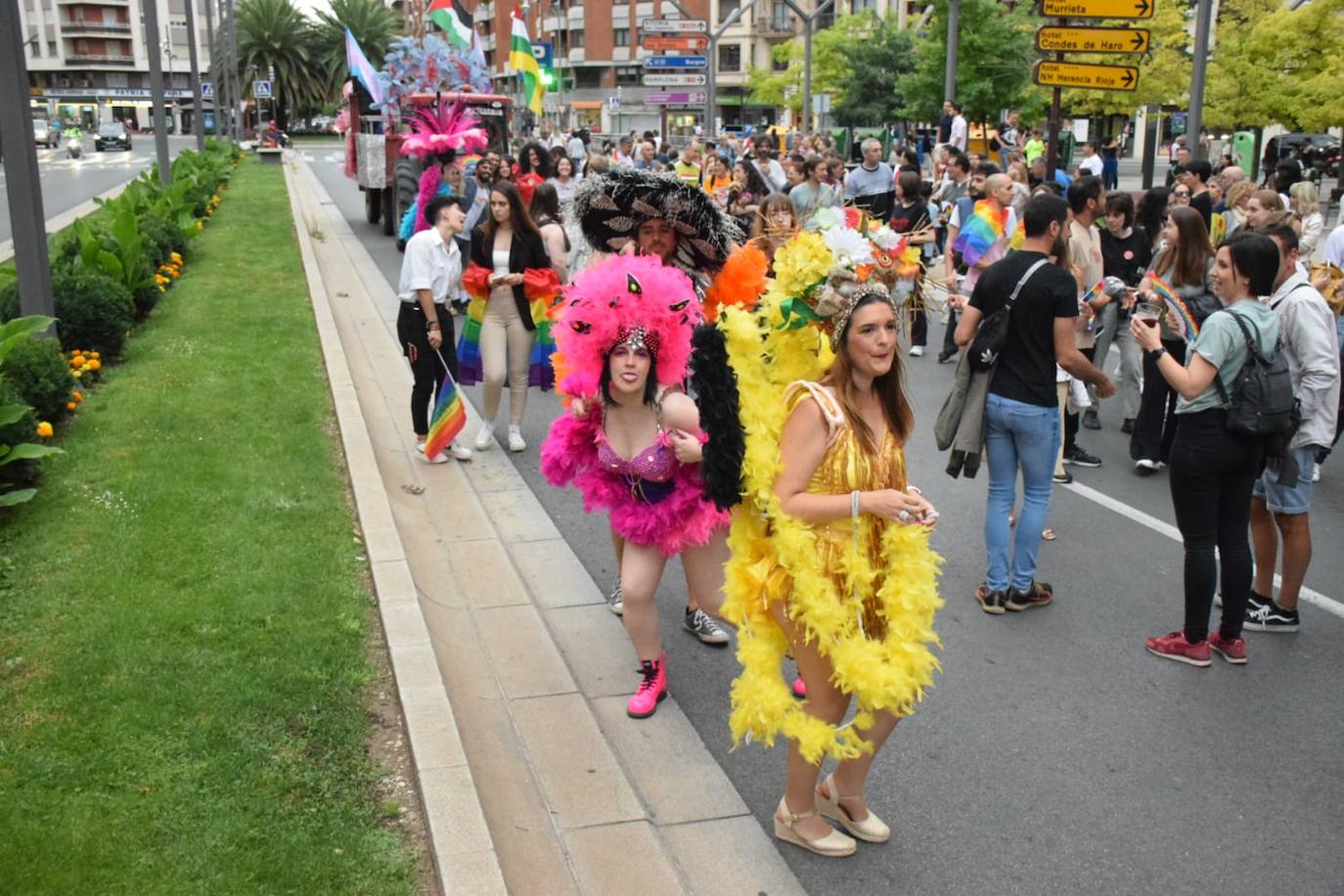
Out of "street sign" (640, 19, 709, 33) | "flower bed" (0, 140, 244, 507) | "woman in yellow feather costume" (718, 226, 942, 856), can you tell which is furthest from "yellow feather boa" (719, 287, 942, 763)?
"street sign" (640, 19, 709, 33)

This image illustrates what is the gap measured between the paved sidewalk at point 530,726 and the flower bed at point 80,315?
189 centimetres

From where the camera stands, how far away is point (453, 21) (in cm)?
2359

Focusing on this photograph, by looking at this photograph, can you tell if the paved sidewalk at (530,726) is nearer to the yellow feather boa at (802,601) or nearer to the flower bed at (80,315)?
the yellow feather boa at (802,601)

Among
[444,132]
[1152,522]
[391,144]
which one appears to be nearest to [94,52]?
[391,144]

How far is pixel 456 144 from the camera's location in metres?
17.8

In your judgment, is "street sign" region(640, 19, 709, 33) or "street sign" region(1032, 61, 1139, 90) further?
"street sign" region(640, 19, 709, 33)

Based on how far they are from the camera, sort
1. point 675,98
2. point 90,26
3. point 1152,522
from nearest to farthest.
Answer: point 1152,522
point 675,98
point 90,26

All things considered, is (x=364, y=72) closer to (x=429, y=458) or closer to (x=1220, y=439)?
(x=429, y=458)

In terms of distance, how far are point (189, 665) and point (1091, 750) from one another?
357 centimetres

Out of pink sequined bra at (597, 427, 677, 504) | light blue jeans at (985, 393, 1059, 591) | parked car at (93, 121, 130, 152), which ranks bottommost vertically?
light blue jeans at (985, 393, 1059, 591)

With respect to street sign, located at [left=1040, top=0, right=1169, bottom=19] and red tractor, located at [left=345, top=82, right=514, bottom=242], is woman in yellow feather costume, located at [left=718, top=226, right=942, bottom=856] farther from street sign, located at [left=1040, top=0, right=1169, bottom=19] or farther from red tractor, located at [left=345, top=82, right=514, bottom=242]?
red tractor, located at [left=345, top=82, right=514, bottom=242]

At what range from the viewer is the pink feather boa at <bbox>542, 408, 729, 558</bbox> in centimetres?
488

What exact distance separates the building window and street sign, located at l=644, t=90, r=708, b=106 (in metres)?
46.8

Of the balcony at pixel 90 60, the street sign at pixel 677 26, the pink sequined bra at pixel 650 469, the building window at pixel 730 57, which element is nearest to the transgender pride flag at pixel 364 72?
the street sign at pixel 677 26
